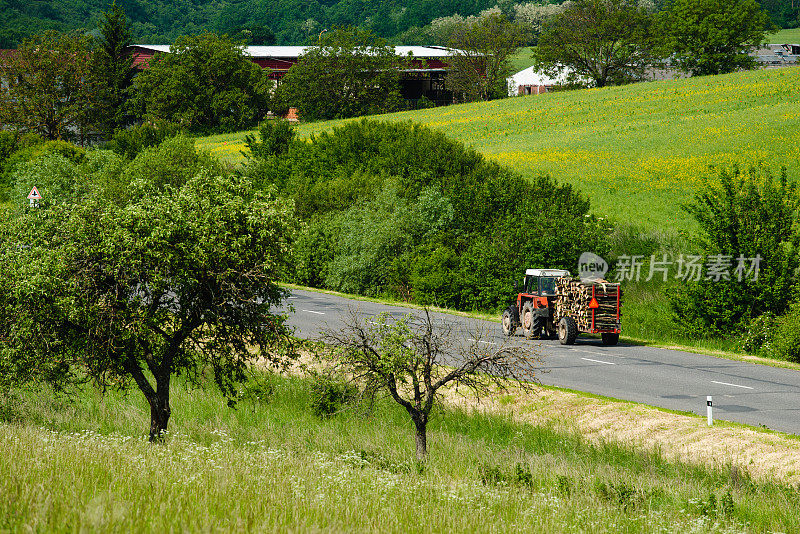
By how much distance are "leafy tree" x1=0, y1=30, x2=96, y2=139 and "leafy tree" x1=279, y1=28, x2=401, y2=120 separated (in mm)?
23471

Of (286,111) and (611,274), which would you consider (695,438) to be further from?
(286,111)

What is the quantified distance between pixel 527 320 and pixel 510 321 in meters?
0.89

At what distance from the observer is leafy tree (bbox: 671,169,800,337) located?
92.4 ft

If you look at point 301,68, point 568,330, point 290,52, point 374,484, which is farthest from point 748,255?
point 290,52

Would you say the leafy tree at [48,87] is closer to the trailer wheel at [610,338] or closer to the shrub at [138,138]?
the shrub at [138,138]

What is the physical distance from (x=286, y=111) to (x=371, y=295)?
249ft

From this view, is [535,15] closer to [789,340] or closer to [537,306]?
[537,306]

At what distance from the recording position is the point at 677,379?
21.7 metres

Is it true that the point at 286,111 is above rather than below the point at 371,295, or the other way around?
above

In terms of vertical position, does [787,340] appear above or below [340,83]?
below

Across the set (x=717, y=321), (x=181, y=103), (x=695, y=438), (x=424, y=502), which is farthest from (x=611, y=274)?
(x=181, y=103)

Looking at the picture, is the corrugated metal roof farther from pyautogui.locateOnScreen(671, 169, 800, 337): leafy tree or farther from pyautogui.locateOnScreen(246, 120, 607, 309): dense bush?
pyautogui.locateOnScreen(671, 169, 800, 337): leafy tree

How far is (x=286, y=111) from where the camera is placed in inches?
4471

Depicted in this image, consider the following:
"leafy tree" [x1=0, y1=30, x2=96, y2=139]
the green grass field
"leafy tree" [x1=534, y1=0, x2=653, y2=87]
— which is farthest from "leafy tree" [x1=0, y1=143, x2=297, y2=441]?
the green grass field
